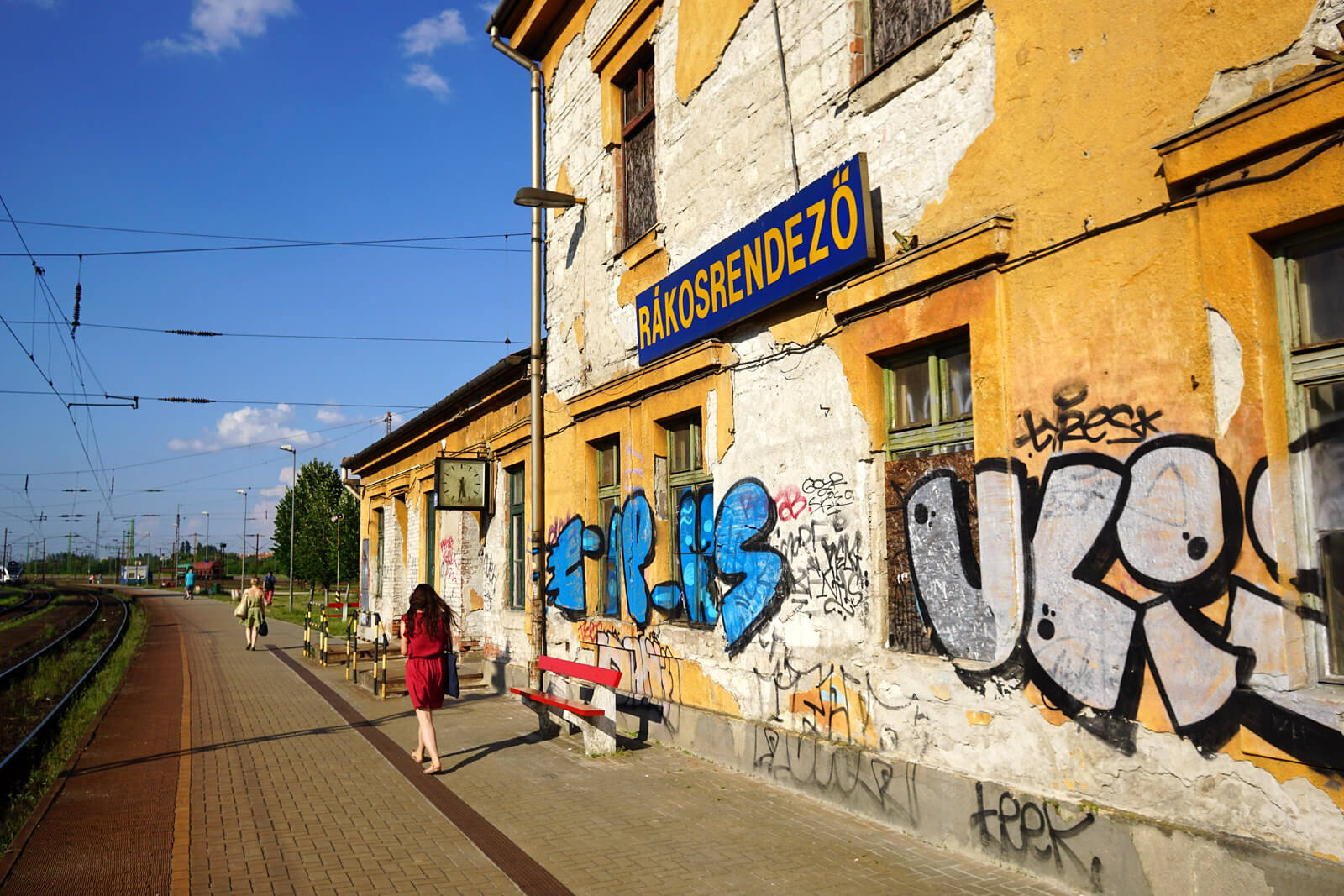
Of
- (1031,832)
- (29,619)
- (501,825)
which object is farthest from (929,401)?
(29,619)

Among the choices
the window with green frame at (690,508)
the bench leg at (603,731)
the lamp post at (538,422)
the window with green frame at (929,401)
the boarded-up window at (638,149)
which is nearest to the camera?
the window with green frame at (929,401)

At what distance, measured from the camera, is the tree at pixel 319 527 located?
45719 mm

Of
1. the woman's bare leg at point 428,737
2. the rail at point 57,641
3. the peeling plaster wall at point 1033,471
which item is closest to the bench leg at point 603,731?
the peeling plaster wall at point 1033,471

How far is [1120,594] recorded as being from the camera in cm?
493

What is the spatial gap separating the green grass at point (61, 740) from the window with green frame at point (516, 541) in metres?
5.59

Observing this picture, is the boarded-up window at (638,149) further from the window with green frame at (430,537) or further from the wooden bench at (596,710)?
the window with green frame at (430,537)

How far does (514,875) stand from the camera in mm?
5500

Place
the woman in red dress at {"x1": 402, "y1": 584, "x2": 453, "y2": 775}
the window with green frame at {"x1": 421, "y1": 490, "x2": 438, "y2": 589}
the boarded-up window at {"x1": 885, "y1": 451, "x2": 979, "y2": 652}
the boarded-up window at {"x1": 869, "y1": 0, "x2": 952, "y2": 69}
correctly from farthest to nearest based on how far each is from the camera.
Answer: the window with green frame at {"x1": 421, "y1": 490, "x2": 438, "y2": 589} < the woman in red dress at {"x1": 402, "y1": 584, "x2": 453, "y2": 775} < the boarded-up window at {"x1": 869, "y1": 0, "x2": 952, "y2": 69} < the boarded-up window at {"x1": 885, "y1": 451, "x2": 979, "y2": 652}

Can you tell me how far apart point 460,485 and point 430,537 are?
4.54m

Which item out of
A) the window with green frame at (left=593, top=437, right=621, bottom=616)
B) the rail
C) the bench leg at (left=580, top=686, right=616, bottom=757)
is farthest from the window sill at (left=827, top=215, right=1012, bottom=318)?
the rail

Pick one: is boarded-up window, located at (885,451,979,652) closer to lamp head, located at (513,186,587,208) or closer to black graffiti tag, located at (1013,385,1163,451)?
black graffiti tag, located at (1013,385,1163,451)

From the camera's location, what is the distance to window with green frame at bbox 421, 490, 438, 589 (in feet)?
62.1

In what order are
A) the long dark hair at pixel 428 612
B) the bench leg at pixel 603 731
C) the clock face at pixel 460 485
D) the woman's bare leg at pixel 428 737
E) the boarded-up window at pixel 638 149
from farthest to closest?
1. the clock face at pixel 460 485
2. the boarded-up window at pixel 638 149
3. the bench leg at pixel 603 731
4. the long dark hair at pixel 428 612
5. the woman's bare leg at pixel 428 737

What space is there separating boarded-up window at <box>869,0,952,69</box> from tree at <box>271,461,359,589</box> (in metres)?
39.6
